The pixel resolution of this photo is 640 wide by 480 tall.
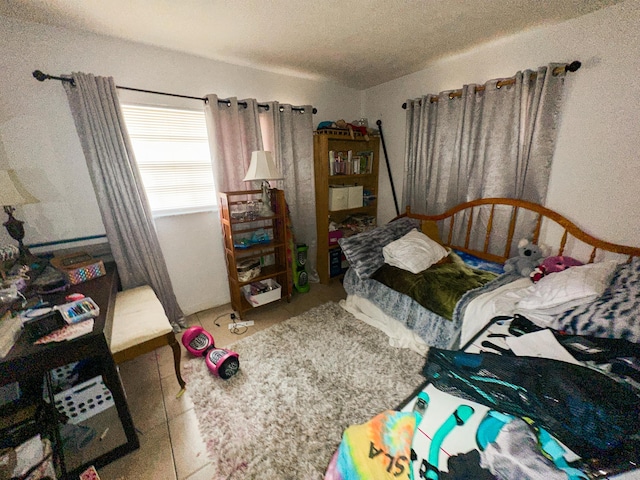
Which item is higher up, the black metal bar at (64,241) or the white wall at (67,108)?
the white wall at (67,108)

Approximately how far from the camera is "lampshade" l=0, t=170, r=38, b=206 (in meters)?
1.36

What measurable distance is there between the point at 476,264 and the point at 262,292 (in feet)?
6.60

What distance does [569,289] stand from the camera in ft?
4.76

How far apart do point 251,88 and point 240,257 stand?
167 cm

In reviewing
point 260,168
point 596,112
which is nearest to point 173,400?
point 260,168

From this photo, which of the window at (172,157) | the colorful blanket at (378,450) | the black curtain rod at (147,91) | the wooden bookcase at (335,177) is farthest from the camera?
the wooden bookcase at (335,177)

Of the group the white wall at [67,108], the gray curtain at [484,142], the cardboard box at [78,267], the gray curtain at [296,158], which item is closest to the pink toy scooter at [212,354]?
the white wall at [67,108]

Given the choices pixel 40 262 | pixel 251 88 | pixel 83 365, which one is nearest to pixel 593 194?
pixel 251 88

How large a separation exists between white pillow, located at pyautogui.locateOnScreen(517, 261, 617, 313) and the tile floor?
77.6 inches

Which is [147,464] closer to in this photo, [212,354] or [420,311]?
[212,354]

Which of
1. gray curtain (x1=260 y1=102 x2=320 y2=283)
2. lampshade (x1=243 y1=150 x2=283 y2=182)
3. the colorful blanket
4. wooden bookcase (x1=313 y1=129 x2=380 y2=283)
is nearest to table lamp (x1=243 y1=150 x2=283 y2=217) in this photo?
lampshade (x1=243 y1=150 x2=283 y2=182)

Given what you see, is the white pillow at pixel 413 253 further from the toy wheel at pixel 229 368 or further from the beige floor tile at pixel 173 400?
the beige floor tile at pixel 173 400

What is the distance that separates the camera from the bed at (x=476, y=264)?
1.52 m

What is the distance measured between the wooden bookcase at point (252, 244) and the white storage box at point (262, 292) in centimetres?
4
